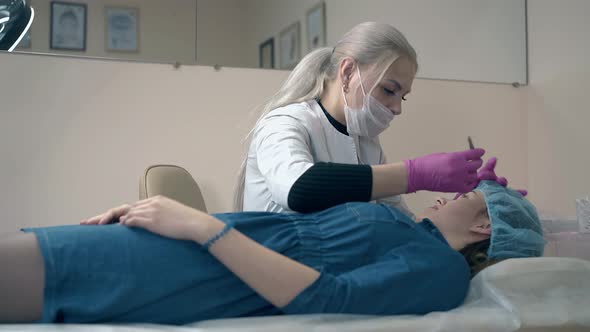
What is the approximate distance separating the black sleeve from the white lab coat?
2 centimetres

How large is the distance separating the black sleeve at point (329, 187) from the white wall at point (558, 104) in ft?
4.60

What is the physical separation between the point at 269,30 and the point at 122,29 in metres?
0.63

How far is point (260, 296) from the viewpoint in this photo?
1.24 meters

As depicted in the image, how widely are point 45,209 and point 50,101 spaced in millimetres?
383

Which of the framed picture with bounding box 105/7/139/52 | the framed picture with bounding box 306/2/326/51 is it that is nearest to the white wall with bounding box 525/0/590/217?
the framed picture with bounding box 306/2/326/51

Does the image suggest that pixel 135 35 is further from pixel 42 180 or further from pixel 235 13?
pixel 42 180

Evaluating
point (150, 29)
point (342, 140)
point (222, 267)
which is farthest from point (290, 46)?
point (222, 267)

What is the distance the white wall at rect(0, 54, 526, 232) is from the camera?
226cm

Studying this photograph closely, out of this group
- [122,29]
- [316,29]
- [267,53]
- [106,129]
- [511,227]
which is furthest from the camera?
[316,29]

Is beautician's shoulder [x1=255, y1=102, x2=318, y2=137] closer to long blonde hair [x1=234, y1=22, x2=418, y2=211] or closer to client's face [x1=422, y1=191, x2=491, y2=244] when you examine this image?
long blonde hair [x1=234, y1=22, x2=418, y2=211]

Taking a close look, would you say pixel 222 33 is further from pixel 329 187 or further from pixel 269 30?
pixel 329 187

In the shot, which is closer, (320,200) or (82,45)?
(320,200)

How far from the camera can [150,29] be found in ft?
8.40

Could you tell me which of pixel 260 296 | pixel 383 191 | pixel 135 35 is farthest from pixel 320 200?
pixel 135 35
